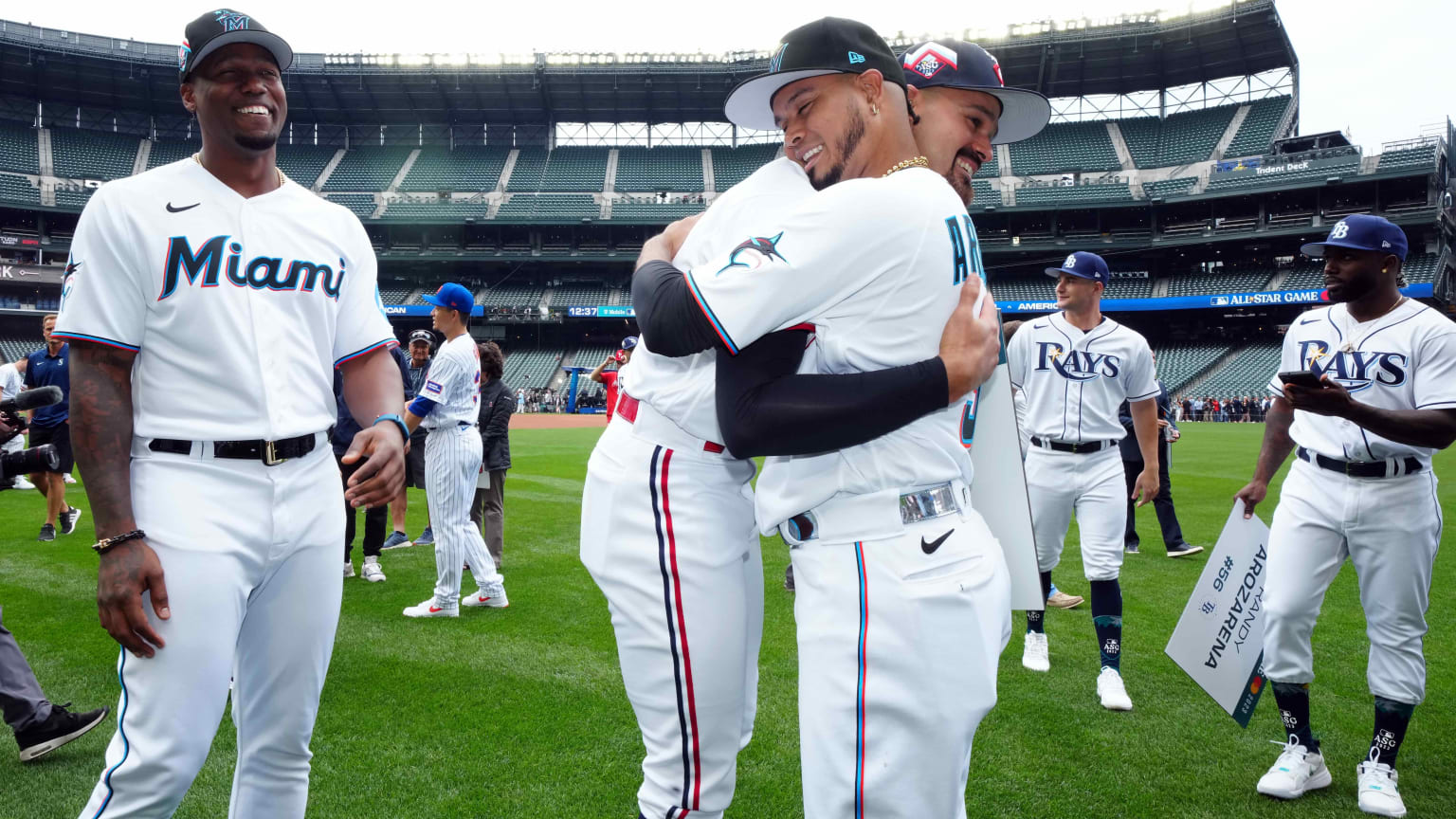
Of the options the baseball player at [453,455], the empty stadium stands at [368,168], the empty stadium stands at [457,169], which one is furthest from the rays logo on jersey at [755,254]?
the empty stadium stands at [368,168]

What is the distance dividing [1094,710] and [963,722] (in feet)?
11.4

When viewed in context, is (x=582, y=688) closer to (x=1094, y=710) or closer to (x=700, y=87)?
(x=1094, y=710)

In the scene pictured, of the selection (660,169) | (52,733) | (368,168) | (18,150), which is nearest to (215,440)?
(52,733)

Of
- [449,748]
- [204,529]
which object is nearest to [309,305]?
[204,529]

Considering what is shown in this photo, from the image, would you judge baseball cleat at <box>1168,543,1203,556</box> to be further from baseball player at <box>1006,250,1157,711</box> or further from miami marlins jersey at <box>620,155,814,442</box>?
miami marlins jersey at <box>620,155,814,442</box>

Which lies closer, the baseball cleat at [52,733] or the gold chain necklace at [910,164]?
the gold chain necklace at [910,164]

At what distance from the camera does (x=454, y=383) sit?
5930 mm

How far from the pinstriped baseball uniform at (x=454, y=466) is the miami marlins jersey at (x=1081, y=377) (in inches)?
147

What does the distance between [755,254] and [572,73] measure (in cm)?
4718

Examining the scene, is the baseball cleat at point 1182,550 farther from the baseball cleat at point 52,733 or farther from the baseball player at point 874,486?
the baseball cleat at point 52,733

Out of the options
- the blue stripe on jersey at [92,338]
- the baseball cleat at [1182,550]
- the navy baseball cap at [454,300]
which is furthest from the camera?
the baseball cleat at [1182,550]

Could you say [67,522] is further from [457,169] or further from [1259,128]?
[1259,128]

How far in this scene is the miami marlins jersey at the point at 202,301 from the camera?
194 cm

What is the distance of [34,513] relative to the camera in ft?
33.5
